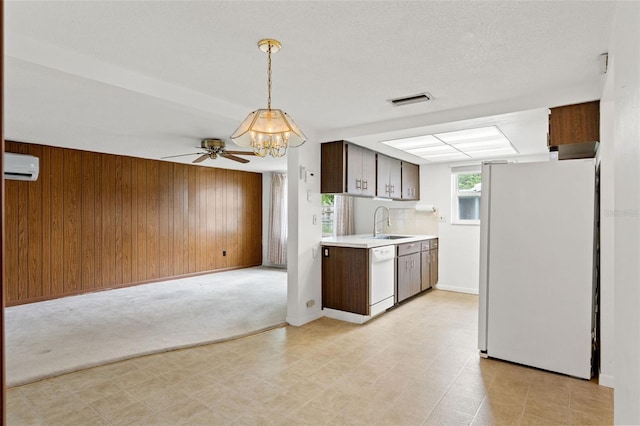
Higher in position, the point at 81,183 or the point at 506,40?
the point at 506,40

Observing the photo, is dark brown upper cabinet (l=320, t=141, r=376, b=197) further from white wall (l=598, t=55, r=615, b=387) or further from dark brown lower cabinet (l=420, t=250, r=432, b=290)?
white wall (l=598, t=55, r=615, b=387)

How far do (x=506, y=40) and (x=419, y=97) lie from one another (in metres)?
1.03

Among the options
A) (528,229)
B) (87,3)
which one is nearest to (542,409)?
(528,229)

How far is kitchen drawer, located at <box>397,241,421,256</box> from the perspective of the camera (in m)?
4.83

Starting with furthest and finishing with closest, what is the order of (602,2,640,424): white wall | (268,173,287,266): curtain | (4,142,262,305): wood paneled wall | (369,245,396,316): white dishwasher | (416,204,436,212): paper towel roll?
(268,173,287,266): curtain
(416,204,436,212): paper towel roll
(4,142,262,305): wood paneled wall
(369,245,396,316): white dishwasher
(602,2,640,424): white wall

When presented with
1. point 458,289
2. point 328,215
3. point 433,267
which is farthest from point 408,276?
point 328,215

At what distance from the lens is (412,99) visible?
10.2ft

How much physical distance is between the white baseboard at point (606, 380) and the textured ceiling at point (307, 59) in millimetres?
2153

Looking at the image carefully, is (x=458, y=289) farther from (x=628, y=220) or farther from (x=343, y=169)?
(x=628, y=220)

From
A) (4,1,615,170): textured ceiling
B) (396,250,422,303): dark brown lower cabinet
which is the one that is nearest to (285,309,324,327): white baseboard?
(396,250,422,303): dark brown lower cabinet

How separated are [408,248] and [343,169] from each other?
165cm

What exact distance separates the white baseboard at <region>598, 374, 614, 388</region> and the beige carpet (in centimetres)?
296

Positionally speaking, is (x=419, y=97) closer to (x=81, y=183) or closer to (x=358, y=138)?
(x=358, y=138)

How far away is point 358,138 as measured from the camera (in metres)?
4.17
